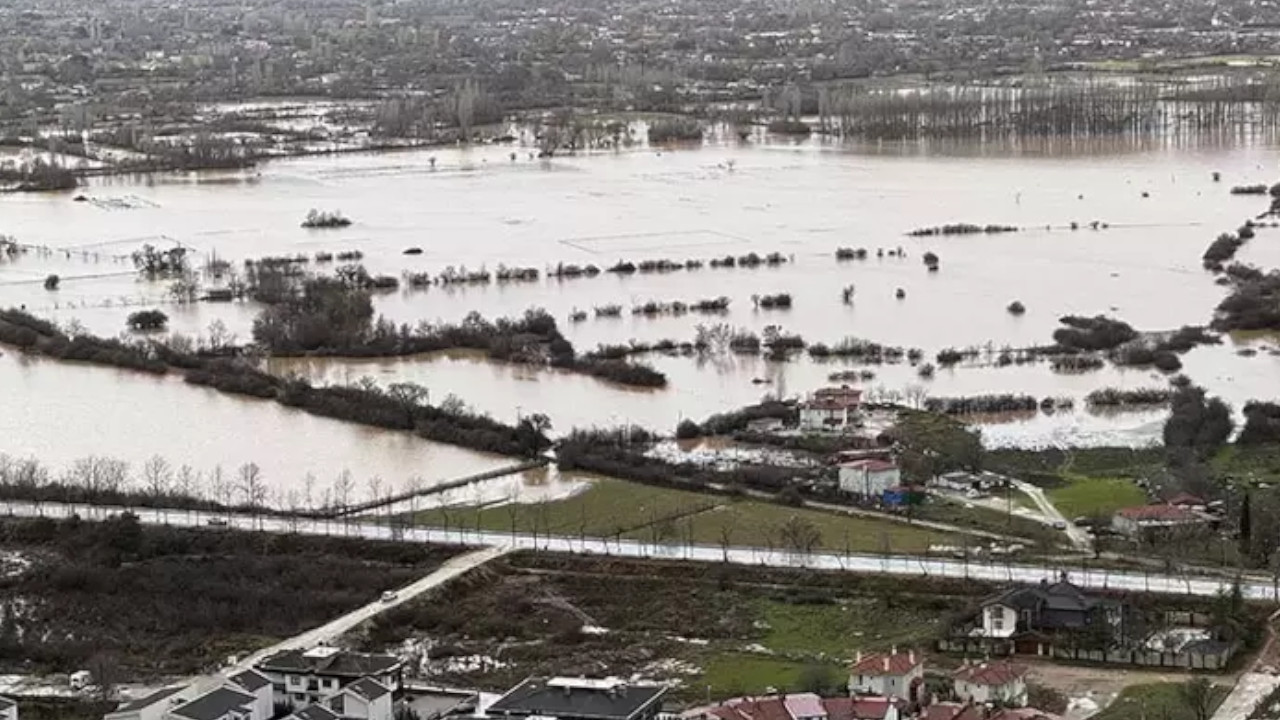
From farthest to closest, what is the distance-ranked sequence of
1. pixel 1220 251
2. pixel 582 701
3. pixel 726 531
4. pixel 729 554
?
pixel 1220 251, pixel 726 531, pixel 729 554, pixel 582 701

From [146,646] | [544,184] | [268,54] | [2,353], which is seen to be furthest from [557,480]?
[268,54]

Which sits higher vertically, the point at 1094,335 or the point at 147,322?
the point at 147,322

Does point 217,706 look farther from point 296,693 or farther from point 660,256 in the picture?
point 660,256

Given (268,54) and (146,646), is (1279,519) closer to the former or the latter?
(146,646)

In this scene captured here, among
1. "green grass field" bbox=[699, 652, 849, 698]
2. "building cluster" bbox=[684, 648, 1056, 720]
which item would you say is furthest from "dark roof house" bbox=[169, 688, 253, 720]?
"green grass field" bbox=[699, 652, 849, 698]

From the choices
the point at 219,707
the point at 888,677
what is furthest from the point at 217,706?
the point at 888,677

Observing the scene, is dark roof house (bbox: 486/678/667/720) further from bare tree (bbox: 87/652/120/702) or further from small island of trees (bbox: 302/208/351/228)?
small island of trees (bbox: 302/208/351/228)

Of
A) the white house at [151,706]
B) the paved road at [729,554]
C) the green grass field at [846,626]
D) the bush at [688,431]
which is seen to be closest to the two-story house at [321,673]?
the white house at [151,706]
